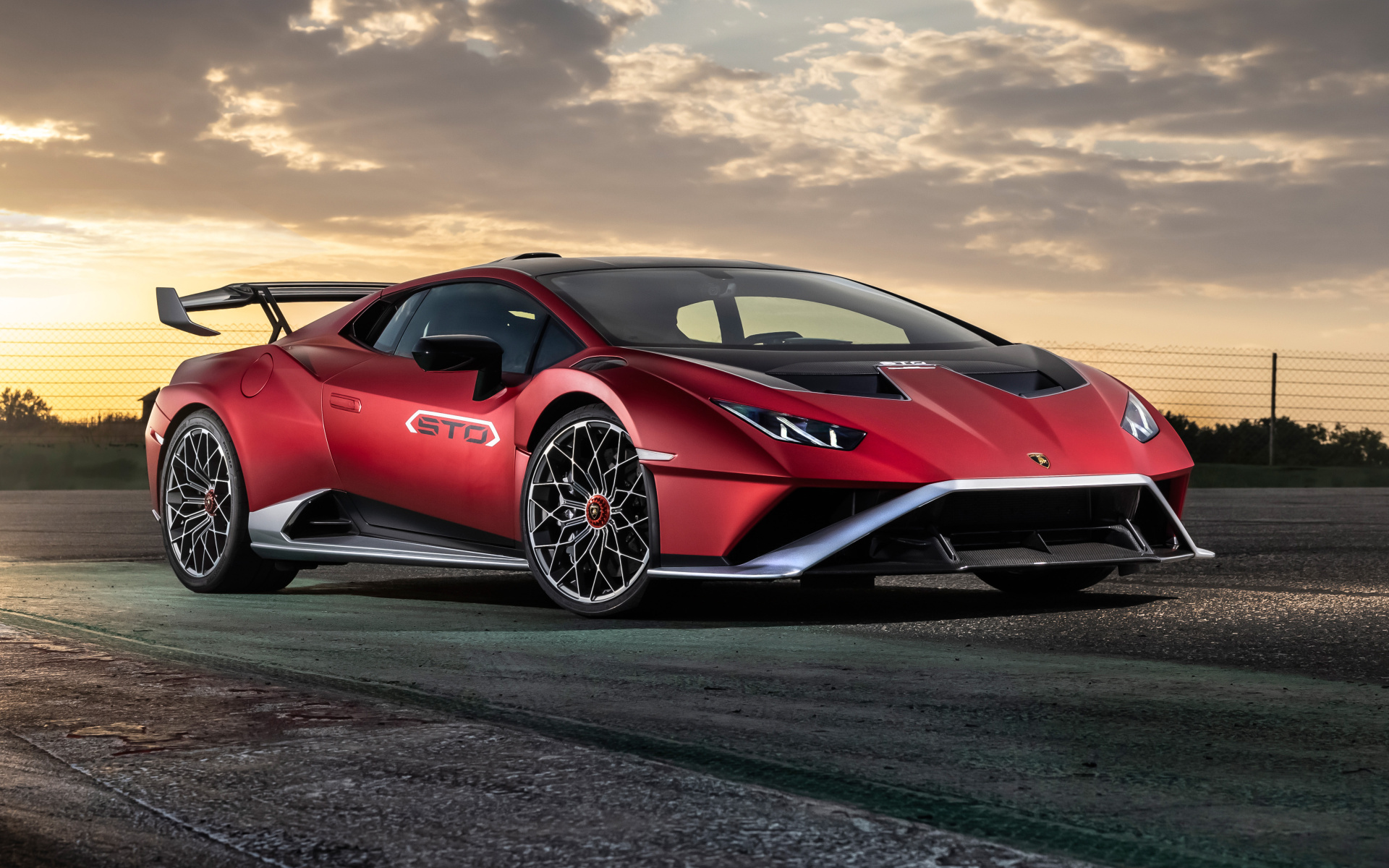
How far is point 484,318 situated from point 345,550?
101 cm

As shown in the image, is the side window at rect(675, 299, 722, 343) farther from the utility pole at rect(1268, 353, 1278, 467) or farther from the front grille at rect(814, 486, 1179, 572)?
the utility pole at rect(1268, 353, 1278, 467)

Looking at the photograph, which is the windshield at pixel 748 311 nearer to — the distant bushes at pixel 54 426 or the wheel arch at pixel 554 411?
the wheel arch at pixel 554 411

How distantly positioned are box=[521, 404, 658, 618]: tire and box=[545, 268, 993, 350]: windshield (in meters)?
0.38

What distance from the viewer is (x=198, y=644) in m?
4.36

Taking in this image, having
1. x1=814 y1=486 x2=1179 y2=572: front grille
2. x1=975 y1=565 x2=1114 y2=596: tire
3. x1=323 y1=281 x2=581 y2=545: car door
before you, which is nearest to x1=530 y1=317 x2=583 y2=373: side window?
x1=323 y1=281 x2=581 y2=545: car door

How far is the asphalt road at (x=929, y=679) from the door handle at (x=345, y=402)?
0.73 meters

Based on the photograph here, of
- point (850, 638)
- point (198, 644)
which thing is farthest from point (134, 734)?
point (850, 638)

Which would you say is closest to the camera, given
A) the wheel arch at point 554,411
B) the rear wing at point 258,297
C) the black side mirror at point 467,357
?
the wheel arch at point 554,411

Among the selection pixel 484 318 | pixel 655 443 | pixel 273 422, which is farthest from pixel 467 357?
pixel 273 422

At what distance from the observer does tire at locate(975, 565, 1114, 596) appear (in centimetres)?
574

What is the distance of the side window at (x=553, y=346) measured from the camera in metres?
5.20

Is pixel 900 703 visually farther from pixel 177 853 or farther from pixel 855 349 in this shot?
pixel 855 349

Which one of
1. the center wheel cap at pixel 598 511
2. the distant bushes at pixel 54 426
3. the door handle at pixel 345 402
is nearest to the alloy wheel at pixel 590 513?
the center wheel cap at pixel 598 511

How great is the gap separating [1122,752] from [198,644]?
2691mm
